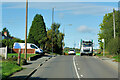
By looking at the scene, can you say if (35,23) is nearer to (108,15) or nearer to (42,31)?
(42,31)

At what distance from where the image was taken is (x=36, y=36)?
71062 mm

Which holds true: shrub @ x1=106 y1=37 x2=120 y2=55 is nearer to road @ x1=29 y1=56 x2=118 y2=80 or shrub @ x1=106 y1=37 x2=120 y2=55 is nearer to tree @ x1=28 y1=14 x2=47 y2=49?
road @ x1=29 y1=56 x2=118 y2=80

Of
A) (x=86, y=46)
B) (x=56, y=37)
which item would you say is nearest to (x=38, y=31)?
(x=56, y=37)

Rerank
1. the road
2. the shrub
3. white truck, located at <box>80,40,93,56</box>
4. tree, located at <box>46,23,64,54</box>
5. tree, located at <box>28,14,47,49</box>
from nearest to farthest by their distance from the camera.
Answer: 1. the road
2. the shrub
3. white truck, located at <box>80,40,93,56</box>
4. tree, located at <box>28,14,47,49</box>
5. tree, located at <box>46,23,64,54</box>

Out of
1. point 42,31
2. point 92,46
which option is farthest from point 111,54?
point 42,31

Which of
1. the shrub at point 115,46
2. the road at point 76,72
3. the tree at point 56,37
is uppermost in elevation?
the tree at point 56,37

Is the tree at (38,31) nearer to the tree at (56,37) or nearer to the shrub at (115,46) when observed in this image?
the tree at (56,37)

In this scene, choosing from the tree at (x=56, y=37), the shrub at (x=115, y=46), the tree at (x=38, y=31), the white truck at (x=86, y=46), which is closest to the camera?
the shrub at (x=115, y=46)

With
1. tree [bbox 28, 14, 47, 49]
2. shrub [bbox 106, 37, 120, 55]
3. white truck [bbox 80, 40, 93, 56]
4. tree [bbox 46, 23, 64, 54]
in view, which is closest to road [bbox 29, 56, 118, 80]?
shrub [bbox 106, 37, 120, 55]

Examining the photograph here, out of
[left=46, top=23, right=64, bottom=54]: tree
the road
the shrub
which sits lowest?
the road

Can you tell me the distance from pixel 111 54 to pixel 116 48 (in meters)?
4.03

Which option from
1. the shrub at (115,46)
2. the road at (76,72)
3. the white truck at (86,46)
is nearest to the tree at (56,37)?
the white truck at (86,46)

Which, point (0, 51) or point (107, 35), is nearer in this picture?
point (0, 51)

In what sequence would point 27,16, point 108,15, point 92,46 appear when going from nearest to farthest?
point 27,16 < point 92,46 < point 108,15
